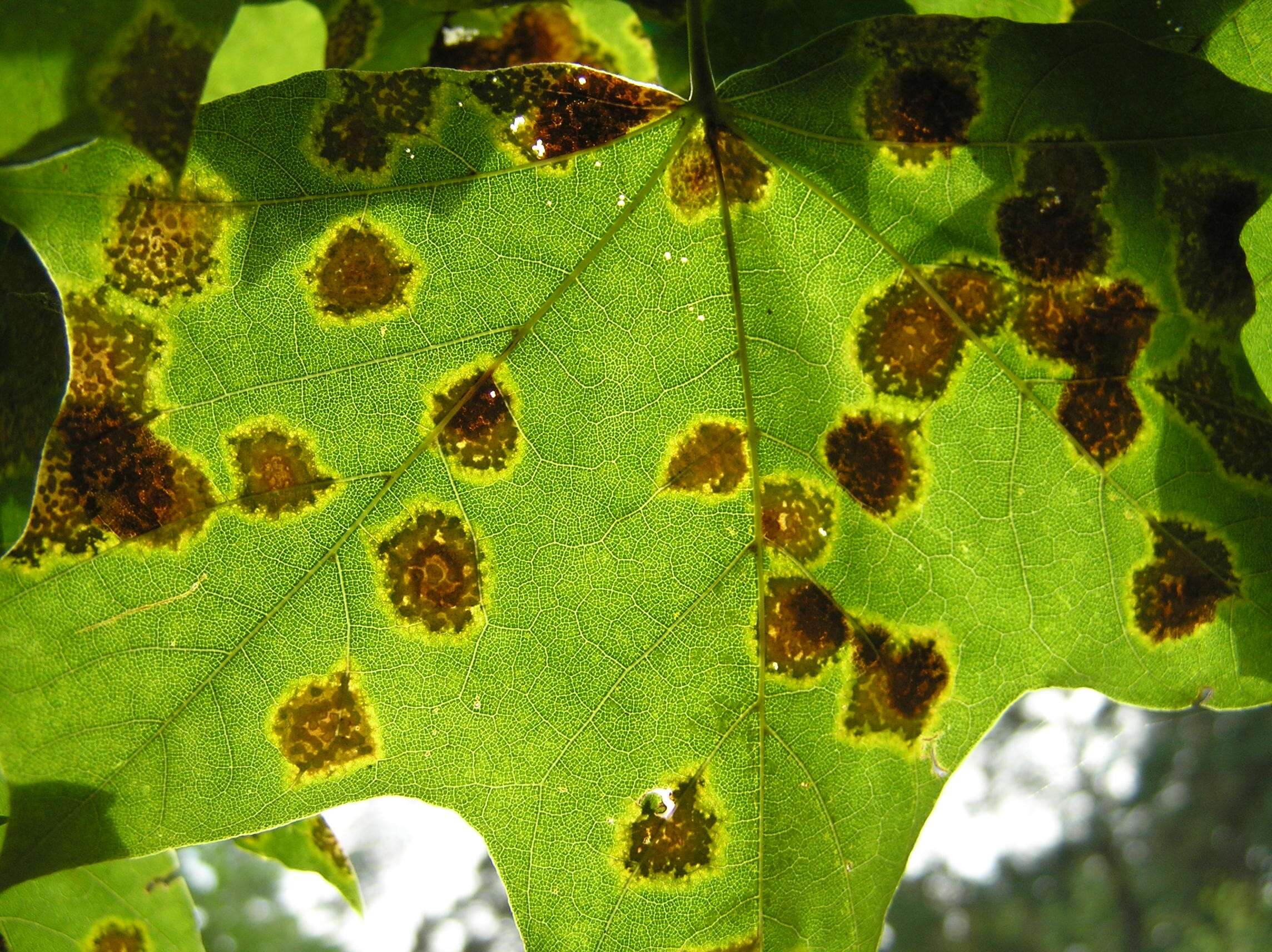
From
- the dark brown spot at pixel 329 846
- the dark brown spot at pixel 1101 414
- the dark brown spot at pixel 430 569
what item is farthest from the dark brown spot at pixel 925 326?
the dark brown spot at pixel 329 846

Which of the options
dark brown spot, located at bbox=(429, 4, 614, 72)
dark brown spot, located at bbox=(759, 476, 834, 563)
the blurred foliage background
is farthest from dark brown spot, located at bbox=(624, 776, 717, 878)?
the blurred foliage background

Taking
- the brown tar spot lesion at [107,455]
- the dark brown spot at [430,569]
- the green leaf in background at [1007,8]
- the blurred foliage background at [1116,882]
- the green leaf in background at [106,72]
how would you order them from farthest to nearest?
the blurred foliage background at [1116,882], the green leaf in background at [1007,8], the dark brown spot at [430,569], the brown tar spot lesion at [107,455], the green leaf in background at [106,72]

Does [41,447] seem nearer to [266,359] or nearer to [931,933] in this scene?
[266,359]

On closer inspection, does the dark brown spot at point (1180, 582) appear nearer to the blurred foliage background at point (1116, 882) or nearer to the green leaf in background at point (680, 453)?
the green leaf in background at point (680, 453)

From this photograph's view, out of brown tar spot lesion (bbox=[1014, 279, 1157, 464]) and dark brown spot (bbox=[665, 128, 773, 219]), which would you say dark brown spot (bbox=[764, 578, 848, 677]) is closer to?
brown tar spot lesion (bbox=[1014, 279, 1157, 464])

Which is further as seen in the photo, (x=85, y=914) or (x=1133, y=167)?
(x=85, y=914)

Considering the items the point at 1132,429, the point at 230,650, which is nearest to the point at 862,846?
the point at 1132,429

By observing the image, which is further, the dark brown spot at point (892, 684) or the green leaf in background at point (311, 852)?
the green leaf in background at point (311, 852)
